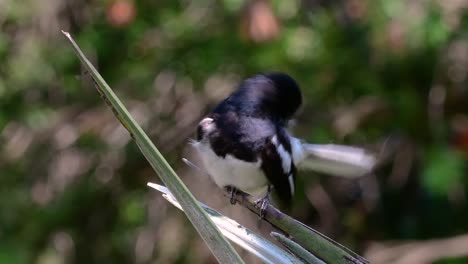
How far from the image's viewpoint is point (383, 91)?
4039mm

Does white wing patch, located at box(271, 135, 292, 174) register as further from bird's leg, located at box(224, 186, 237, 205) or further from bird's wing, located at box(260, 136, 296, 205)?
bird's leg, located at box(224, 186, 237, 205)

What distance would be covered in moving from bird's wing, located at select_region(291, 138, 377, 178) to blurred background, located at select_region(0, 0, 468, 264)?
131 centimetres

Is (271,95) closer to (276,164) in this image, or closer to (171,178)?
(276,164)

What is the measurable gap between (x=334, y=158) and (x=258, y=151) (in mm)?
212

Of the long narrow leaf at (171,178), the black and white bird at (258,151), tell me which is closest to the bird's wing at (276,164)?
the black and white bird at (258,151)

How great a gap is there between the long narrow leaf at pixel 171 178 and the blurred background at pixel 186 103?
97.2 inches

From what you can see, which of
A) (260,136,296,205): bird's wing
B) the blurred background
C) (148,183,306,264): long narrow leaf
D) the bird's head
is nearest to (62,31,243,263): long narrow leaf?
(148,183,306,264): long narrow leaf

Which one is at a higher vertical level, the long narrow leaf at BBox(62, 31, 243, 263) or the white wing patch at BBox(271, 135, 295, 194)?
the long narrow leaf at BBox(62, 31, 243, 263)

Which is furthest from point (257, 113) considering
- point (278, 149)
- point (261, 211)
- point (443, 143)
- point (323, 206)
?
point (323, 206)

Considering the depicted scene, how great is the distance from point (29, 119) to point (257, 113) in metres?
1.92

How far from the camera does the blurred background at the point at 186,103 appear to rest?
3846 mm

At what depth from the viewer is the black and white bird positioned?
2.25m

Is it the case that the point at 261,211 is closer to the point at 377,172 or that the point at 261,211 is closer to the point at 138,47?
the point at 138,47

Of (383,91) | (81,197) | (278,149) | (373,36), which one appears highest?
(278,149)
